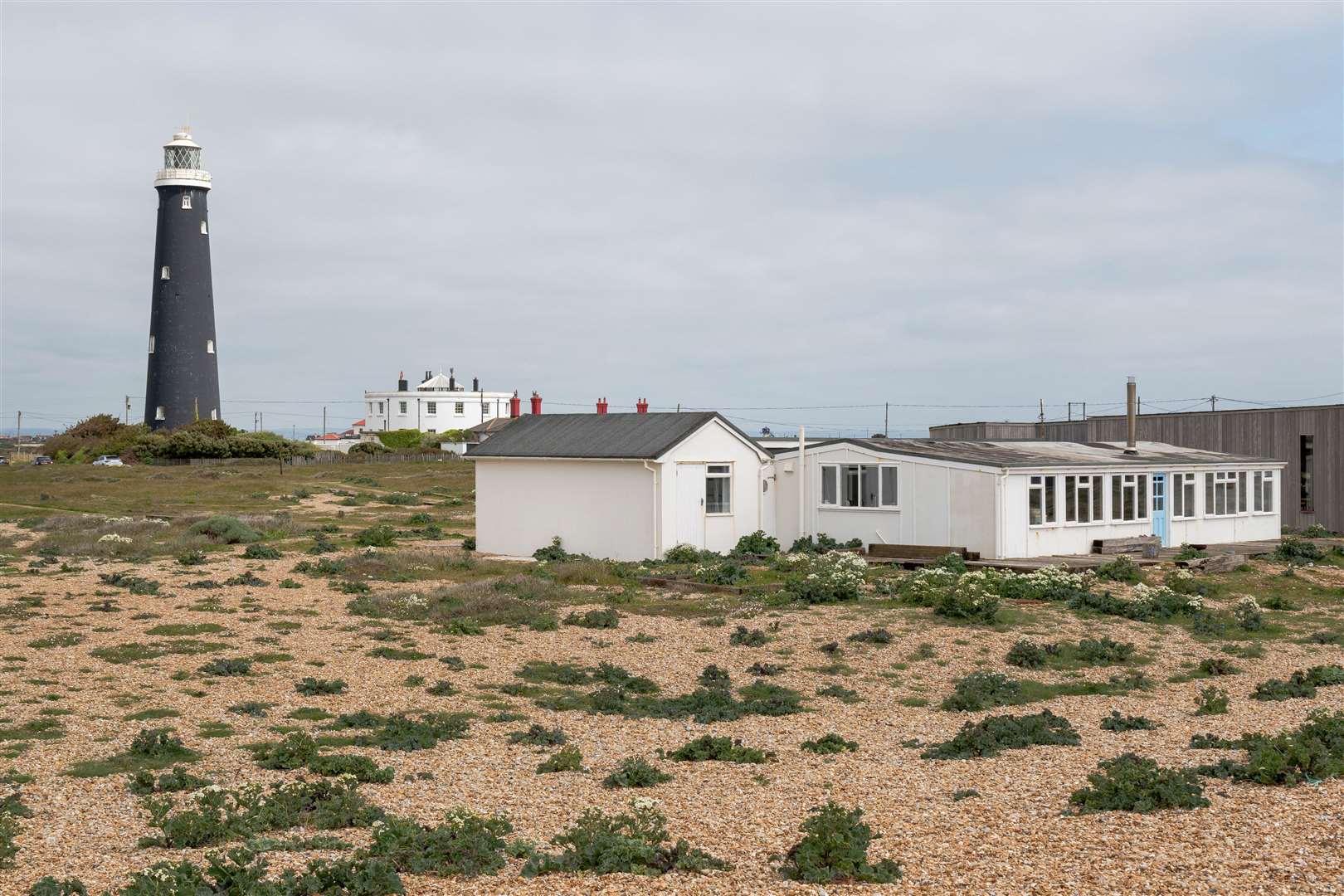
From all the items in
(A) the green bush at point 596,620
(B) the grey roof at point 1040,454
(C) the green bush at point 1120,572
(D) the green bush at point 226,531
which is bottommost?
(A) the green bush at point 596,620

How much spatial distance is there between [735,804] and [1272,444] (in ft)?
117

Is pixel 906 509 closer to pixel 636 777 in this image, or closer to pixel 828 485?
pixel 828 485

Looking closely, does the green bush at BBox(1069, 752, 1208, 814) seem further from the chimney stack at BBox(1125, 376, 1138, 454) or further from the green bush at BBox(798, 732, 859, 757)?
the chimney stack at BBox(1125, 376, 1138, 454)

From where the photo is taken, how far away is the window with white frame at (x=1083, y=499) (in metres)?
30.5

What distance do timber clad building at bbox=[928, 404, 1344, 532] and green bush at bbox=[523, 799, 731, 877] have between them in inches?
1400

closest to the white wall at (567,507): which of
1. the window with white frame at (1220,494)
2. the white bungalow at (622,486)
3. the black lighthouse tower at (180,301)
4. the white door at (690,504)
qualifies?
the white bungalow at (622,486)

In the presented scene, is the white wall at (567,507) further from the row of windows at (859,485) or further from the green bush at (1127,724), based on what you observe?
the green bush at (1127,724)

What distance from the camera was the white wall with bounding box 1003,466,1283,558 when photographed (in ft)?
95.3

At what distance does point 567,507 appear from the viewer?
104 ft

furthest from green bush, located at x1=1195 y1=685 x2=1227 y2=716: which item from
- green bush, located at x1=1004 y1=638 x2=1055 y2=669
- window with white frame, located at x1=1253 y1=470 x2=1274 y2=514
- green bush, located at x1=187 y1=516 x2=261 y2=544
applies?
green bush, located at x1=187 y1=516 x2=261 y2=544

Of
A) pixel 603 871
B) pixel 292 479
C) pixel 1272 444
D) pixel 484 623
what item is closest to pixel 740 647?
pixel 484 623

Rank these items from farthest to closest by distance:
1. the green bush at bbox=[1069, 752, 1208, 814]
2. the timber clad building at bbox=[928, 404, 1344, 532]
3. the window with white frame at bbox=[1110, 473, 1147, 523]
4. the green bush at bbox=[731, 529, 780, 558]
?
the timber clad building at bbox=[928, 404, 1344, 532] < the window with white frame at bbox=[1110, 473, 1147, 523] < the green bush at bbox=[731, 529, 780, 558] < the green bush at bbox=[1069, 752, 1208, 814]

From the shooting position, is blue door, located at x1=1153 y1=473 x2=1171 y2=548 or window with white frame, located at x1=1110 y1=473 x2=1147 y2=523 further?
blue door, located at x1=1153 y1=473 x2=1171 y2=548

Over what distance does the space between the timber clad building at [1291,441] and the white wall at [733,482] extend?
18298 mm
